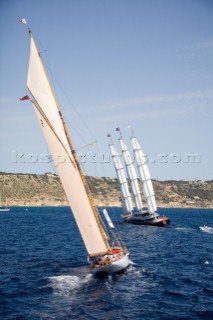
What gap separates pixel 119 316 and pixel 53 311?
18.4 ft

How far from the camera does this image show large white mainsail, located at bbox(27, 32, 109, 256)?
38031 mm

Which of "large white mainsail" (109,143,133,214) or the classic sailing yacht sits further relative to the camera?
"large white mainsail" (109,143,133,214)

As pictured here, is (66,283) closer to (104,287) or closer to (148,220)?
(104,287)

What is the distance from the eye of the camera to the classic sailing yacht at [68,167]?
38.1m

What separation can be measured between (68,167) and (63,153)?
1.60m

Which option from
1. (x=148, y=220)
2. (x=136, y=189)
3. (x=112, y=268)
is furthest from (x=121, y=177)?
(x=112, y=268)

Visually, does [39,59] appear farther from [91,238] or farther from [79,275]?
[79,275]

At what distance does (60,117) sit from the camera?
3988 cm

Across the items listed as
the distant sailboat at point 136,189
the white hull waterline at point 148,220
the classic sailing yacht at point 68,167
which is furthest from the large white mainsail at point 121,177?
the classic sailing yacht at point 68,167

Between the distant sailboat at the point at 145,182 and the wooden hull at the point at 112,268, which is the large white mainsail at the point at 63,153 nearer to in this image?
the wooden hull at the point at 112,268

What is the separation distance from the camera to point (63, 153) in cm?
4009

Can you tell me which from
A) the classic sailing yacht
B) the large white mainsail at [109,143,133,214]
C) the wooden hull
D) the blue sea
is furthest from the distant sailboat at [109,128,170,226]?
the classic sailing yacht

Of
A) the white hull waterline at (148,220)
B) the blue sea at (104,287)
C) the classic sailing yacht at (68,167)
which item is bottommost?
the white hull waterline at (148,220)

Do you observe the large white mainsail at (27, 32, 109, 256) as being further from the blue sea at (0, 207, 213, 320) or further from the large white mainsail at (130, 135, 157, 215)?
the large white mainsail at (130, 135, 157, 215)
